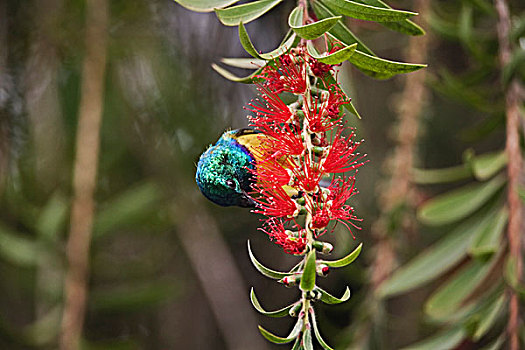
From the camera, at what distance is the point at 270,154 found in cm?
74

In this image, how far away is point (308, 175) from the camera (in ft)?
2.11

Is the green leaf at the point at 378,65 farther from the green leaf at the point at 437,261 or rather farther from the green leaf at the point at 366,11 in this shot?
the green leaf at the point at 437,261

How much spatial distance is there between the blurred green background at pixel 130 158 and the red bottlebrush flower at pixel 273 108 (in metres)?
0.77

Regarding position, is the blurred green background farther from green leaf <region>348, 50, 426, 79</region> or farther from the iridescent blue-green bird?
green leaf <region>348, 50, 426, 79</region>

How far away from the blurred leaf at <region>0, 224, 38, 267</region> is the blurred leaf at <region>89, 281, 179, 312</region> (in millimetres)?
179

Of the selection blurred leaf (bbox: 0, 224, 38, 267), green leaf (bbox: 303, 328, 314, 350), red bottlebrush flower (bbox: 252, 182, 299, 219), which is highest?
red bottlebrush flower (bbox: 252, 182, 299, 219)

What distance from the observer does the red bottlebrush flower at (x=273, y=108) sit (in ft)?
2.26

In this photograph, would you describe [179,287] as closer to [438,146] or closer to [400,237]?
[400,237]

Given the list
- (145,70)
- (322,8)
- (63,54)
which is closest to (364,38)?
(145,70)

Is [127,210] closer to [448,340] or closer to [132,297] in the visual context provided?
[132,297]

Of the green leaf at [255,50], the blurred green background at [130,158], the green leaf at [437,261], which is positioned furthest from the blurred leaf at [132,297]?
the green leaf at [255,50]

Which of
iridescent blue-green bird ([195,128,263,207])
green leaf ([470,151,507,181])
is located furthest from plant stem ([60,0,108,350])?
green leaf ([470,151,507,181])

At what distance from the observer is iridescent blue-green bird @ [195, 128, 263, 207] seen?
80 cm

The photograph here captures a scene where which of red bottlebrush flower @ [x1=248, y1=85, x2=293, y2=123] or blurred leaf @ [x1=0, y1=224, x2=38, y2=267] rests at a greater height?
red bottlebrush flower @ [x1=248, y1=85, x2=293, y2=123]
